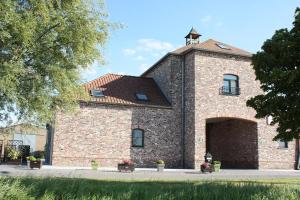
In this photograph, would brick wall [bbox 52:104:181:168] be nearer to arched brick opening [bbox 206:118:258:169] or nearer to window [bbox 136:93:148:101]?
window [bbox 136:93:148:101]

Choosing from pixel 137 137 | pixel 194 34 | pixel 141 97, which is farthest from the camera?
pixel 194 34

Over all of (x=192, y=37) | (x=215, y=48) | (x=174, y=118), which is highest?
(x=192, y=37)

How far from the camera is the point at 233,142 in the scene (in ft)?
104

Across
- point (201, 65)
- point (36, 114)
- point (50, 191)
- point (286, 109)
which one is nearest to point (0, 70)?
point (36, 114)

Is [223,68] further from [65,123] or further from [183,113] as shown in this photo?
[65,123]

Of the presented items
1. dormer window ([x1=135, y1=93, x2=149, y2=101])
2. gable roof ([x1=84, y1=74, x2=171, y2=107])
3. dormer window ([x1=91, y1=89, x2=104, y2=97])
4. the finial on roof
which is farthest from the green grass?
the finial on roof

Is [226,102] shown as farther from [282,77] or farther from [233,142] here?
[282,77]

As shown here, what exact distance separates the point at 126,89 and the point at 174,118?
454 cm

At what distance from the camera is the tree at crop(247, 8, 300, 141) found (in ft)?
41.6

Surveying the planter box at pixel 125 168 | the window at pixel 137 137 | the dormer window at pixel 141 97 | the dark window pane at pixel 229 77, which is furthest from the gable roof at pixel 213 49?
the planter box at pixel 125 168

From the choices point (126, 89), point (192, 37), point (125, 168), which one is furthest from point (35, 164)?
point (192, 37)

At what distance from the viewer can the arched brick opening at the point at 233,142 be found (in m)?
29.3

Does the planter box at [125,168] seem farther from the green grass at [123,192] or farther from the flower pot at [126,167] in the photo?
the green grass at [123,192]

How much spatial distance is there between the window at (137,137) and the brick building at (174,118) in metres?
0.07
